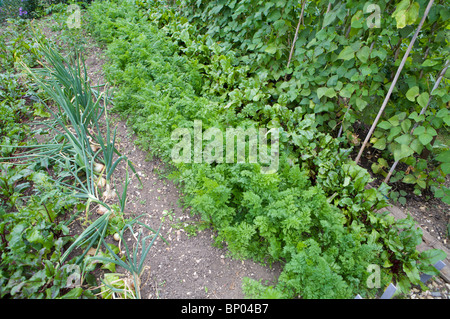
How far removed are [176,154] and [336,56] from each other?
173 cm

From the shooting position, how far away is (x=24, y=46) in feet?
13.2

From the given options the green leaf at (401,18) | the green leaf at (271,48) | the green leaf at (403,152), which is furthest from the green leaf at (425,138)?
the green leaf at (271,48)

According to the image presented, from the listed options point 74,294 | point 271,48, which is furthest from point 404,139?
point 74,294

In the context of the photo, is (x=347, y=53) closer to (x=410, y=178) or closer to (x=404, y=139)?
(x=404, y=139)

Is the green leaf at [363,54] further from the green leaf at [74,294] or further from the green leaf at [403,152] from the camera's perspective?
the green leaf at [74,294]

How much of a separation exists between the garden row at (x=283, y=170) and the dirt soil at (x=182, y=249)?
13cm

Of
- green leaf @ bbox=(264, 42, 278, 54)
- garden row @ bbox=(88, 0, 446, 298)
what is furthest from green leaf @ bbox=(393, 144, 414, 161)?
green leaf @ bbox=(264, 42, 278, 54)

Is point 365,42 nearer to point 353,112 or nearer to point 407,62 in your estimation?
point 407,62

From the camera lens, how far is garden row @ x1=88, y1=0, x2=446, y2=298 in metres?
1.70

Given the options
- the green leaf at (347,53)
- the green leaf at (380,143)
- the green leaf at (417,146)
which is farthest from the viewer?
the green leaf at (380,143)

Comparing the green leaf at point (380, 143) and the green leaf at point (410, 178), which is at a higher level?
the green leaf at point (380, 143)

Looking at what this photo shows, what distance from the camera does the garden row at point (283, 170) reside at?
5.58ft

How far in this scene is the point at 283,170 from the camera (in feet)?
6.88
